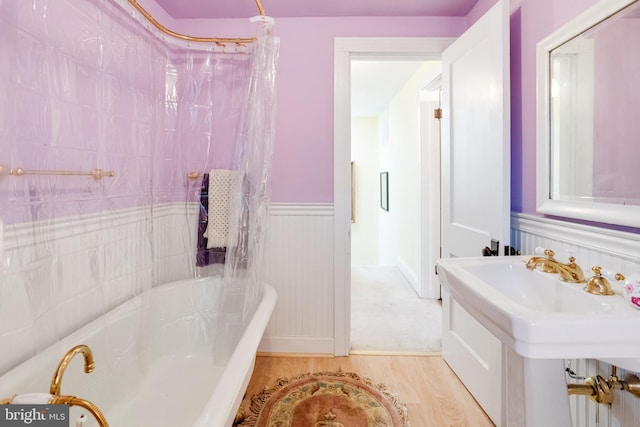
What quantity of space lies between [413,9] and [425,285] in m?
2.53

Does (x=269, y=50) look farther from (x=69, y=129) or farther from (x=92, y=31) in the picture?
(x=69, y=129)

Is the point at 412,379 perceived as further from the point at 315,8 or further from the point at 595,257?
the point at 315,8

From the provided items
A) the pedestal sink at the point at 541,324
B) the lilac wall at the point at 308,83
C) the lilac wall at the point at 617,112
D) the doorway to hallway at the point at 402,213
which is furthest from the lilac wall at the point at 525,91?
the doorway to hallway at the point at 402,213

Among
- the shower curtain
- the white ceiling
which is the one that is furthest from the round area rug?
the white ceiling

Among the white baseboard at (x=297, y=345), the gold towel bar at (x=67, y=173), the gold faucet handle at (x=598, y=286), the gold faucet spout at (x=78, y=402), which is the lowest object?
the white baseboard at (x=297, y=345)

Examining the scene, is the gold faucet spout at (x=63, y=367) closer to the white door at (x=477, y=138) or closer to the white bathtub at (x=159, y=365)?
the white bathtub at (x=159, y=365)

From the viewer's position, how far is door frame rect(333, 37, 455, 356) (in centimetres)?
219

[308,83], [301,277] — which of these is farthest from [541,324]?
[308,83]

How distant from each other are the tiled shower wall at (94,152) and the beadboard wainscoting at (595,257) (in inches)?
64.3

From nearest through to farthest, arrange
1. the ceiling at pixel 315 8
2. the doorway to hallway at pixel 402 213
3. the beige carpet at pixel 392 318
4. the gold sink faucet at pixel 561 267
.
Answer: the gold sink faucet at pixel 561 267, the ceiling at pixel 315 8, the beige carpet at pixel 392 318, the doorway to hallway at pixel 402 213

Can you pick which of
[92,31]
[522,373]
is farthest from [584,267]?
[92,31]

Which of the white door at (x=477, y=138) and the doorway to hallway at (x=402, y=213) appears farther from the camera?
the doorway to hallway at (x=402, y=213)

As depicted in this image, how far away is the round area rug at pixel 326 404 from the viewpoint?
162 cm

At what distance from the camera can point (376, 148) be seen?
5.75 m
